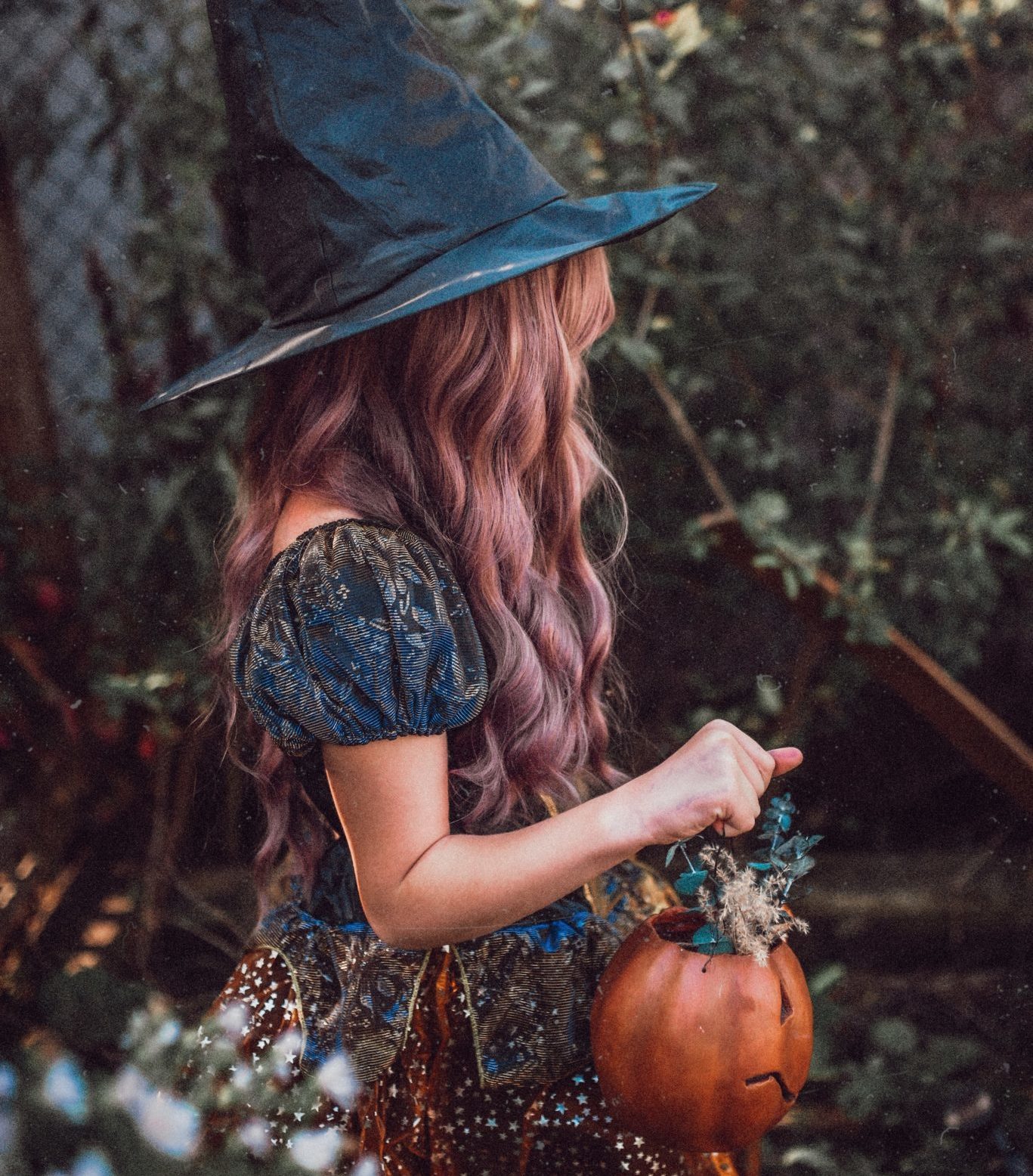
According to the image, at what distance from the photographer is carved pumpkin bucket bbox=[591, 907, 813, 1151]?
3.06ft

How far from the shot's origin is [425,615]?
924mm

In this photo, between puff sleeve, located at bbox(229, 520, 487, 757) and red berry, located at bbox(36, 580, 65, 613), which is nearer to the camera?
puff sleeve, located at bbox(229, 520, 487, 757)

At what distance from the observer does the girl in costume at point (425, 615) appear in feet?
2.94

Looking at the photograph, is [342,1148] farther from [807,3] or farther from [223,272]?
[807,3]

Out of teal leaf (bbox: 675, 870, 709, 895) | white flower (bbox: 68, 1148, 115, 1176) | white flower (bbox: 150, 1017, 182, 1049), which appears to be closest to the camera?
white flower (bbox: 68, 1148, 115, 1176)

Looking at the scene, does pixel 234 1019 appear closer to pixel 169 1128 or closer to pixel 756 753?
pixel 169 1128

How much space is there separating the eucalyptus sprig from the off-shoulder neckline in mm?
407

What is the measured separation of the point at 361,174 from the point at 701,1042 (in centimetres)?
83

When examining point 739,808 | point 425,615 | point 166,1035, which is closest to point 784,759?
point 739,808

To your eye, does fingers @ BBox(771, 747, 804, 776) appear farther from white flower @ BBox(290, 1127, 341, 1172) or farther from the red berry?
the red berry

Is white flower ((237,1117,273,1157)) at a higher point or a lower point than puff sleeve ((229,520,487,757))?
lower

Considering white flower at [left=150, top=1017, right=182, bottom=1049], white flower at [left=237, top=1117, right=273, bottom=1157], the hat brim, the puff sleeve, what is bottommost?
white flower at [left=150, top=1017, right=182, bottom=1049]

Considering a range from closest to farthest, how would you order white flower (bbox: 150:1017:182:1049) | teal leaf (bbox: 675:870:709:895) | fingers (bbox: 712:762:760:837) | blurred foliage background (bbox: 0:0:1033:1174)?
fingers (bbox: 712:762:760:837) < teal leaf (bbox: 675:870:709:895) < white flower (bbox: 150:1017:182:1049) < blurred foliage background (bbox: 0:0:1033:1174)

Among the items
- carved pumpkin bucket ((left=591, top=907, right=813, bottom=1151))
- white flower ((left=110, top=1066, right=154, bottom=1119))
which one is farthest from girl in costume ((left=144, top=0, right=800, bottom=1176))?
white flower ((left=110, top=1066, right=154, bottom=1119))
